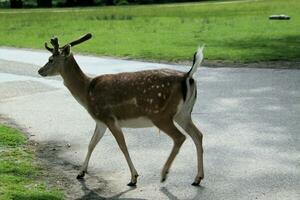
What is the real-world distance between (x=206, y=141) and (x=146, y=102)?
226cm

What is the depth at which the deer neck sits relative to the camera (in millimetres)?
7443

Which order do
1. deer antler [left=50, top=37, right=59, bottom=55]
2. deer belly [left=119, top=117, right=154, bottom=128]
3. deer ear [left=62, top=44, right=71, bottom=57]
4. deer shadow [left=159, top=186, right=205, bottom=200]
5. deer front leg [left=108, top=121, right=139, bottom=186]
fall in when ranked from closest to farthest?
1. deer shadow [left=159, top=186, right=205, bottom=200]
2. deer belly [left=119, top=117, right=154, bottom=128]
3. deer front leg [left=108, top=121, right=139, bottom=186]
4. deer antler [left=50, top=37, right=59, bottom=55]
5. deer ear [left=62, top=44, right=71, bottom=57]

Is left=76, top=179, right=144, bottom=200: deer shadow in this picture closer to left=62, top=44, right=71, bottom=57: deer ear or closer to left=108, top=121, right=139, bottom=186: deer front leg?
left=108, top=121, right=139, bottom=186: deer front leg

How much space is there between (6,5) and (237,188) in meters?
60.7

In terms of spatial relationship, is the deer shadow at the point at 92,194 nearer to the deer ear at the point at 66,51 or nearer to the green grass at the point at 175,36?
the deer ear at the point at 66,51

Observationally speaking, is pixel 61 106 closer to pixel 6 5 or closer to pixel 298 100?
pixel 298 100

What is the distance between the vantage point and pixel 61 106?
461 inches

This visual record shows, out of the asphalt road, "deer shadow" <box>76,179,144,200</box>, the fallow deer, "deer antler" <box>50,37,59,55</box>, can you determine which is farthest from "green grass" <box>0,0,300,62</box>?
"deer shadow" <box>76,179,144,200</box>

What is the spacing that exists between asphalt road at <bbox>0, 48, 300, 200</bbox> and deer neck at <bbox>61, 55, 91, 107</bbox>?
95 centimetres

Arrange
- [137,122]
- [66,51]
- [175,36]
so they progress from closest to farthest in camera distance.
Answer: [137,122] < [66,51] < [175,36]

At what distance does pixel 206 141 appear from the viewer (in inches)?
349

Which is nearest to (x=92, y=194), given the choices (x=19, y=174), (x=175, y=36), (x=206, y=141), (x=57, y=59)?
(x=19, y=174)

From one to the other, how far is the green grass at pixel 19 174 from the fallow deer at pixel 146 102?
95cm

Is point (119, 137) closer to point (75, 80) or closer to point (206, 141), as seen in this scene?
point (75, 80)
